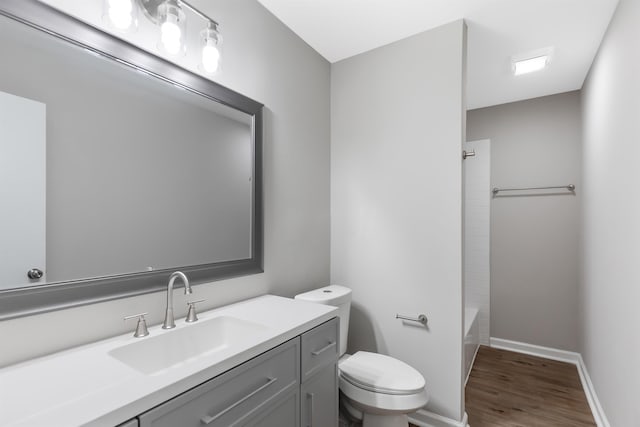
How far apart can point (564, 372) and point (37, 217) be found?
3.64m

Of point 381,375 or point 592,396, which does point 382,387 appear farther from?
point 592,396

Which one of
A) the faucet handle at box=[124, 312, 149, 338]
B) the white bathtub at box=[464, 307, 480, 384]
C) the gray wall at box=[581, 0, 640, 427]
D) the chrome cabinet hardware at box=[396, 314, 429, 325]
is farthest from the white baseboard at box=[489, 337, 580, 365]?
the faucet handle at box=[124, 312, 149, 338]

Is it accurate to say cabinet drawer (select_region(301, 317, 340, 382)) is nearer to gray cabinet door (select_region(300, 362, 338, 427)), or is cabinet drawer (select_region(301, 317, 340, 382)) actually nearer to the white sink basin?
gray cabinet door (select_region(300, 362, 338, 427))

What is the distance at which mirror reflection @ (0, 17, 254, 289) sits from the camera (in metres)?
0.91

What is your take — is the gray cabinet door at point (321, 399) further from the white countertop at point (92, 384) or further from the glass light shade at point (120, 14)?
the glass light shade at point (120, 14)

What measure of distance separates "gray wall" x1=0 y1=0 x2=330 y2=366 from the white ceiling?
155 mm

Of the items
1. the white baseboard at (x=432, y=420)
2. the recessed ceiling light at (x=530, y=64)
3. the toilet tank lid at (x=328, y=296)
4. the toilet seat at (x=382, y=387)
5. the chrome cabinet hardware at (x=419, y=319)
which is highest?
the recessed ceiling light at (x=530, y=64)

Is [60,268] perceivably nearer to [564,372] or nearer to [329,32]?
[329,32]

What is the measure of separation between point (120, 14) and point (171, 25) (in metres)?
0.17

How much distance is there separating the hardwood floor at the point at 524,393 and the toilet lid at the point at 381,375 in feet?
2.37

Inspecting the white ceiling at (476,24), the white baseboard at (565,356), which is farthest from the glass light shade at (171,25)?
the white baseboard at (565,356)

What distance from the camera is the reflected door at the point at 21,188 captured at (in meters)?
0.88

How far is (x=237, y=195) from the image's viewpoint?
1610 mm

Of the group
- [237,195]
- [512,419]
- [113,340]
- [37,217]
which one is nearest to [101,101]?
[37,217]
